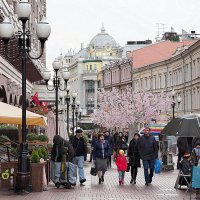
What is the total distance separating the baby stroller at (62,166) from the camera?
20.7m

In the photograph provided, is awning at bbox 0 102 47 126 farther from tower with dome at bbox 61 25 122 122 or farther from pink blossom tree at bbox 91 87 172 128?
tower with dome at bbox 61 25 122 122

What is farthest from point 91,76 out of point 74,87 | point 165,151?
point 165,151

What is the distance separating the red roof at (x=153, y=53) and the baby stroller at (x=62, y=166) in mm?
75524

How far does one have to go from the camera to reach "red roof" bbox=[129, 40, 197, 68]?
9656cm

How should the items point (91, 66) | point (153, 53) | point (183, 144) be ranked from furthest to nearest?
point (91, 66) < point (153, 53) < point (183, 144)

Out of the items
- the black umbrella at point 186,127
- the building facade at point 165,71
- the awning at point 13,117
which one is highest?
the building facade at point 165,71

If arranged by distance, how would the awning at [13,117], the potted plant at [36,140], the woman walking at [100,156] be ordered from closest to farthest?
1. the awning at [13,117]
2. the woman walking at [100,156]
3. the potted plant at [36,140]

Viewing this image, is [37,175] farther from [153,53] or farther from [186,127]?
[153,53]

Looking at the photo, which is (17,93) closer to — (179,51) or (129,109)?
(179,51)

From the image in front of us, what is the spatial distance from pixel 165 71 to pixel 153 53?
17.0 m

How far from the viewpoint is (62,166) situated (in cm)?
2069

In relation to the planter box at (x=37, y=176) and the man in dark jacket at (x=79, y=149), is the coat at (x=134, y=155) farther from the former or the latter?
the planter box at (x=37, y=176)

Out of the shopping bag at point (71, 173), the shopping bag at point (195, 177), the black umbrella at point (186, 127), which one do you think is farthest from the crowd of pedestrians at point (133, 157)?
the shopping bag at point (195, 177)

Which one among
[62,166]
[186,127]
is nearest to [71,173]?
[62,166]
